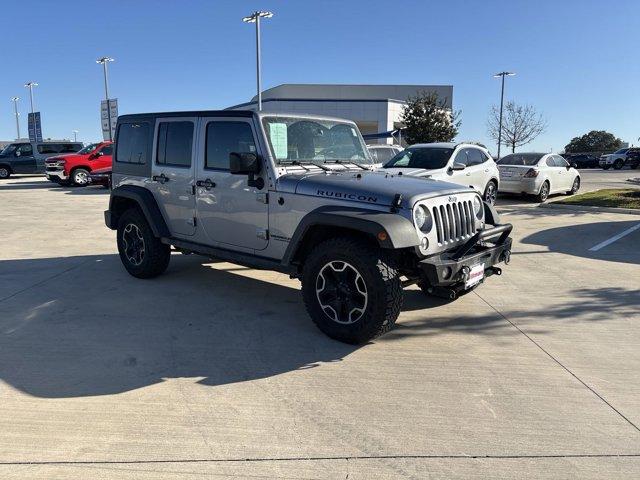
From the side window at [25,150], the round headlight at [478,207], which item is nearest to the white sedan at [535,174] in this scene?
the round headlight at [478,207]

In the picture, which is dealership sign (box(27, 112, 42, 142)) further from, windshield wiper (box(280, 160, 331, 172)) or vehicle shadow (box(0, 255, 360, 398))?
windshield wiper (box(280, 160, 331, 172))

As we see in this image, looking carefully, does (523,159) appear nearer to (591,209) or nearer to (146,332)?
(591,209)

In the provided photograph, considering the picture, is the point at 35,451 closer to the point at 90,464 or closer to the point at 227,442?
the point at 90,464

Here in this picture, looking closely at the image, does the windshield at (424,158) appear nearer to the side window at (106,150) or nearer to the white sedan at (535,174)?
the white sedan at (535,174)

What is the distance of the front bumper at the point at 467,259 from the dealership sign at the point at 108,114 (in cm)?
3136

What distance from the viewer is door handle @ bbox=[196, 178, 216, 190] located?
5395 millimetres

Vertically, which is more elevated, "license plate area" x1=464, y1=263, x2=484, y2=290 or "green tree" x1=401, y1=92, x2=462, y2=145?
"green tree" x1=401, y1=92, x2=462, y2=145

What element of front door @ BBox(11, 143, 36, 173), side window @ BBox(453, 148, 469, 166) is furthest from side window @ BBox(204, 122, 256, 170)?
front door @ BBox(11, 143, 36, 173)

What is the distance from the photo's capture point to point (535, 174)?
47.0ft

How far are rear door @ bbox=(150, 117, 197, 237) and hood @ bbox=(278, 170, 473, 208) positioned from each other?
147cm

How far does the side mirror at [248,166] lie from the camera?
182 inches

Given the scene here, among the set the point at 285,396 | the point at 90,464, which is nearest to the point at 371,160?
the point at 285,396

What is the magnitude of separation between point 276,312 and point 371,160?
2.08 metres

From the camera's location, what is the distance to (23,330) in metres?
4.72
